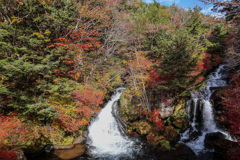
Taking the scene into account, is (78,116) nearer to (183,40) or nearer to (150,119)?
(150,119)

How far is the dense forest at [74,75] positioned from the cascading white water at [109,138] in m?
1.17

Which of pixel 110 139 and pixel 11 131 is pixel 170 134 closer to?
pixel 110 139

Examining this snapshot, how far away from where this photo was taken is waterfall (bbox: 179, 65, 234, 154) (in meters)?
10.1

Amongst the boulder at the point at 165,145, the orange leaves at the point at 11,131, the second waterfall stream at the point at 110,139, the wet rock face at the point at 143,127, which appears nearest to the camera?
the orange leaves at the point at 11,131

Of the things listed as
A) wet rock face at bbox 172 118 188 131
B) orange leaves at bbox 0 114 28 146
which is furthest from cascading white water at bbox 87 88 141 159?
orange leaves at bbox 0 114 28 146

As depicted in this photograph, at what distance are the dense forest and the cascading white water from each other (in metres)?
1.17

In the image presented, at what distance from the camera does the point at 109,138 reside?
38.2ft

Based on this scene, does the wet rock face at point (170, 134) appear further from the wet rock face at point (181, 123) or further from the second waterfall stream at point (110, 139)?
the second waterfall stream at point (110, 139)

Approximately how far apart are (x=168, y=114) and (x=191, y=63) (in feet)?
18.9

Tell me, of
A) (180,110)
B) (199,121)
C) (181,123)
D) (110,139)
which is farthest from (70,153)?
(199,121)

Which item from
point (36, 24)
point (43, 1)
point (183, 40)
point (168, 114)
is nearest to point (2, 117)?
point (36, 24)

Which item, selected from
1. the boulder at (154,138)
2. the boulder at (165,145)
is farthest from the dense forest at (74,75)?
the boulder at (165,145)

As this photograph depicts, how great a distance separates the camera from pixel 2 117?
23.4 ft

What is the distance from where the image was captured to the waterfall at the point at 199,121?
10.1m
